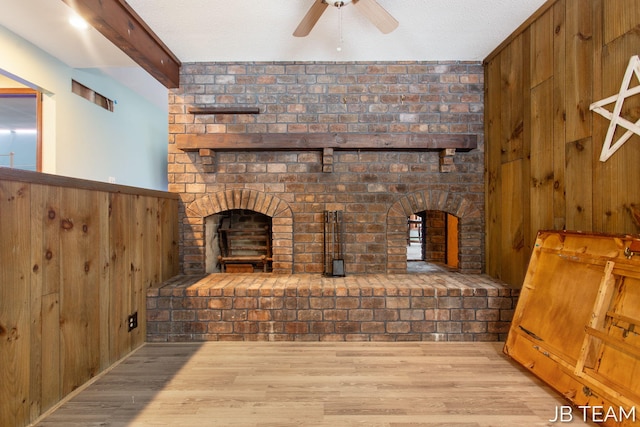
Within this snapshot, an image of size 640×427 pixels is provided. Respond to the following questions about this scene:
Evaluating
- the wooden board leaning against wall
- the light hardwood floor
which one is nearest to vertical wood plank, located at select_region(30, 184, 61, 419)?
the light hardwood floor

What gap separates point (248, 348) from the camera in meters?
2.23

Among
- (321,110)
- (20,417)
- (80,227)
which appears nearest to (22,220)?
(80,227)

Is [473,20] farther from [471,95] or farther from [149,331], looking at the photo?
[149,331]

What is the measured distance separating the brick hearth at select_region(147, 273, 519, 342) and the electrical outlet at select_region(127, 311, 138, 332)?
127mm

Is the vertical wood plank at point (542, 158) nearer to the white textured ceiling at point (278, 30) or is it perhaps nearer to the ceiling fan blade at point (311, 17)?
the white textured ceiling at point (278, 30)

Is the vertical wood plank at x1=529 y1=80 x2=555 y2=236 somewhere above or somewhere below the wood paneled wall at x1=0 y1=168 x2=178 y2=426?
above

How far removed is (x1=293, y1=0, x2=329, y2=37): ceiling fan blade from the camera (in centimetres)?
184

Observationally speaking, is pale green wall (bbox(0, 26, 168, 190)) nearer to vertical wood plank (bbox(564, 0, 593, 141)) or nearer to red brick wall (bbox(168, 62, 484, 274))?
red brick wall (bbox(168, 62, 484, 274))

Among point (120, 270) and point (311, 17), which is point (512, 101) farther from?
point (120, 270)

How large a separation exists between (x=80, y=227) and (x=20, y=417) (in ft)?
3.07

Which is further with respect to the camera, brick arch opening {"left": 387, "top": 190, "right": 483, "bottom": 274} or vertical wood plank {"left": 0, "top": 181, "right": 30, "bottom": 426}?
brick arch opening {"left": 387, "top": 190, "right": 483, "bottom": 274}

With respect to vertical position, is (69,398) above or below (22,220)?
below

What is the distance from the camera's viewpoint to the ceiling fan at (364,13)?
1.82 meters

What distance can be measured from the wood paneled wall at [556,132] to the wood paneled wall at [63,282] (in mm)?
2995
